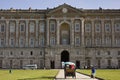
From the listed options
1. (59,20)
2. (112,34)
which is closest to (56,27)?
(59,20)

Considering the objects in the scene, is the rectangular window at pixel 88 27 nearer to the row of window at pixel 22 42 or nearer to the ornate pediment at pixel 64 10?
the ornate pediment at pixel 64 10

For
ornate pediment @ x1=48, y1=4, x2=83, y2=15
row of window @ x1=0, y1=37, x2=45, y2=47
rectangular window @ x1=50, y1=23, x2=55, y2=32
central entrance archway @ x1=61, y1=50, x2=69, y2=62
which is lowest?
central entrance archway @ x1=61, y1=50, x2=69, y2=62

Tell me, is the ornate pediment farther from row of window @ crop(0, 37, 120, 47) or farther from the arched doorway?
row of window @ crop(0, 37, 120, 47)

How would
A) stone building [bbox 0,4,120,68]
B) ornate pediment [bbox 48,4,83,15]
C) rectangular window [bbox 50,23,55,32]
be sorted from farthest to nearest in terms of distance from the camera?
rectangular window [bbox 50,23,55,32]
ornate pediment [bbox 48,4,83,15]
stone building [bbox 0,4,120,68]

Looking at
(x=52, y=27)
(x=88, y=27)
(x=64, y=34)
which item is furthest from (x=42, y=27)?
(x=88, y=27)

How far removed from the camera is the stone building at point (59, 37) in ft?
329

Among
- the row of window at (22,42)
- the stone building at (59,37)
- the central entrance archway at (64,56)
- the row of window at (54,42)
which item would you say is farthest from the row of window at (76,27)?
the central entrance archway at (64,56)

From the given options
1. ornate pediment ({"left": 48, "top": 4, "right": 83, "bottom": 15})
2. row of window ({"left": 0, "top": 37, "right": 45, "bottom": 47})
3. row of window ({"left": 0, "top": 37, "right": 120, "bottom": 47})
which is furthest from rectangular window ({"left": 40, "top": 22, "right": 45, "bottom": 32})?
ornate pediment ({"left": 48, "top": 4, "right": 83, "bottom": 15})

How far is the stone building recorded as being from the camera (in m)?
100

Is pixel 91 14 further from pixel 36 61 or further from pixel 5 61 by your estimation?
pixel 5 61

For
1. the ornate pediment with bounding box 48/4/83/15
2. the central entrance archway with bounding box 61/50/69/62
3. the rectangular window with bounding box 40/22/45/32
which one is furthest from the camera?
the central entrance archway with bounding box 61/50/69/62

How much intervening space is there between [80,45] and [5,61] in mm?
22021

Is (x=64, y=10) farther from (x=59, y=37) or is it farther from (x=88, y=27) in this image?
(x=88, y=27)

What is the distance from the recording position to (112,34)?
10238cm
